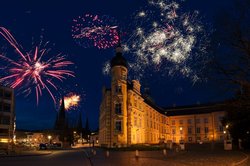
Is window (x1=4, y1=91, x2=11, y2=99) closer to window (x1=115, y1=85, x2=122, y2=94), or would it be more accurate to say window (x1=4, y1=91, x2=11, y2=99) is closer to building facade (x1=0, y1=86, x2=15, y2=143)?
building facade (x1=0, y1=86, x2=15, y2=143)

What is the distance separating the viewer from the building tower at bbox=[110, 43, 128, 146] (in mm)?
59469

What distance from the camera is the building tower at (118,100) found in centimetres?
5947

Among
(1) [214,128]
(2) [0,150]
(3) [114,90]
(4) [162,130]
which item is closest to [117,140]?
(3) [114,90]

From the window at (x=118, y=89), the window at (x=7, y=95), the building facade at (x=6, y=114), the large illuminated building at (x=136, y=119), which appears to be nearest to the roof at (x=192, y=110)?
the large illuminated building at (x=136, y=119)

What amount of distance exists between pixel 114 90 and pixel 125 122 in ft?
24.6

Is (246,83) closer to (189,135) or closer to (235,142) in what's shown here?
(235,142)

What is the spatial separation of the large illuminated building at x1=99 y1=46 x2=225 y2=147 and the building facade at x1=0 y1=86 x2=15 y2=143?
2698 centimetres

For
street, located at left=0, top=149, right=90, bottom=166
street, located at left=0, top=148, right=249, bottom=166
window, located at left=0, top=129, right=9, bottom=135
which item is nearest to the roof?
window, located at left=0, top=129, right=9, bottom=135

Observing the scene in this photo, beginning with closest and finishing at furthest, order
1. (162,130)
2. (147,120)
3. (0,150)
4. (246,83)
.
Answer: (246,83) < (0,150) < (147,120) < (162,130)

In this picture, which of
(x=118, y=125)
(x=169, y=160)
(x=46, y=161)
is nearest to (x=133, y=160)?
(x=169, y=160)

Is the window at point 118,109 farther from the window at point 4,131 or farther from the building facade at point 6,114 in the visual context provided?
the window at point 4,131

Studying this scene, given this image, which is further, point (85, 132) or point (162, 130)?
point (85, 132)

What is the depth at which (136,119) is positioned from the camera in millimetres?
65312

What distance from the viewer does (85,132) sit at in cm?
15912
